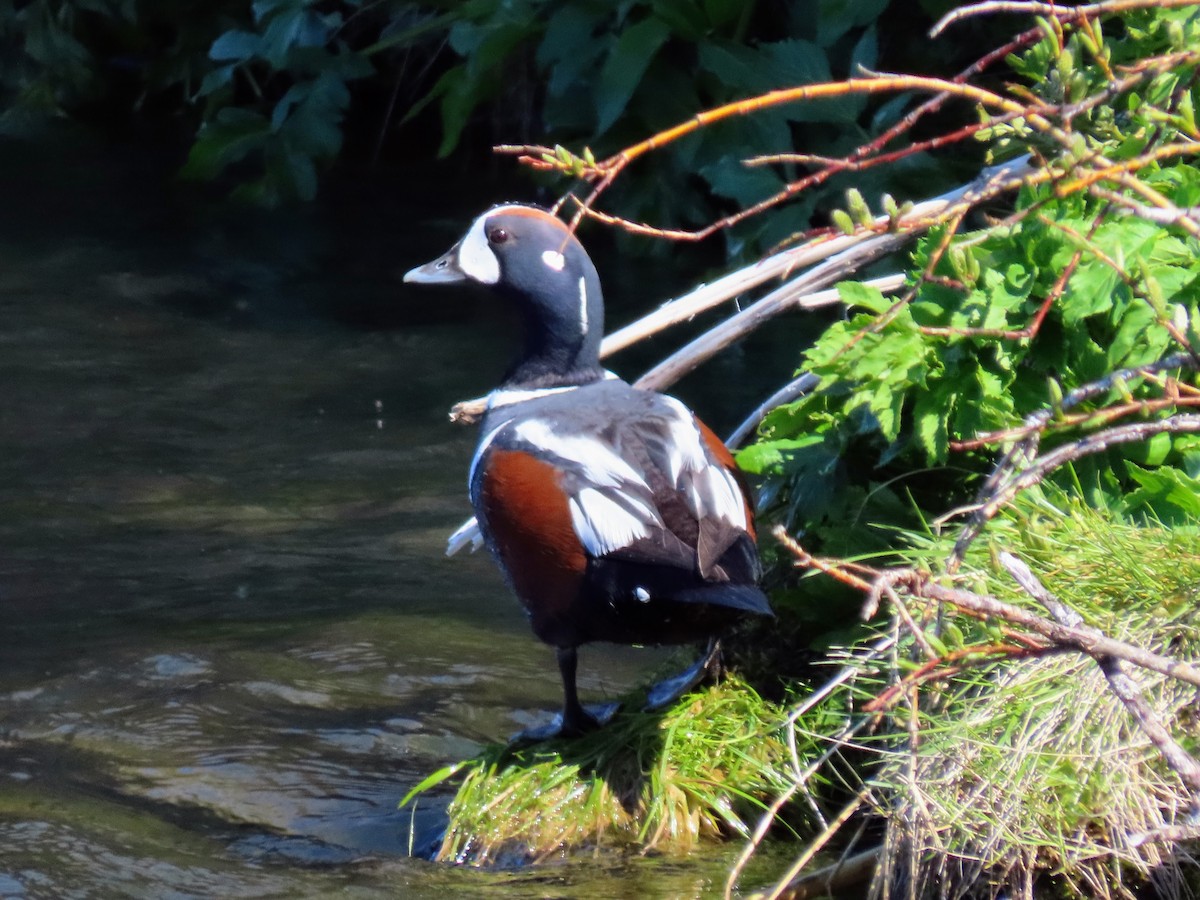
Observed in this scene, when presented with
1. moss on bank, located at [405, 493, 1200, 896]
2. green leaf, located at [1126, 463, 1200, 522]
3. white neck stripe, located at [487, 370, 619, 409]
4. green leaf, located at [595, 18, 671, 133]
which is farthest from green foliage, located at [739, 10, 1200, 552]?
green leaf, located at [595, 18, 671, 133]

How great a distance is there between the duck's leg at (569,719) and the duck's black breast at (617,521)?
0.24ft

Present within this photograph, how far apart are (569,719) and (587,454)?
0.62 m

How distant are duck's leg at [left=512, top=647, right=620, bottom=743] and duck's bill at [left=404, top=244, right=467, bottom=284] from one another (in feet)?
3.83

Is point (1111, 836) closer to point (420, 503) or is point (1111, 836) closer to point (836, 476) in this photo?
point (836, 476)

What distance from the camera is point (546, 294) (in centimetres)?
416

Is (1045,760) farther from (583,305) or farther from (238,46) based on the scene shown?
(238,46)

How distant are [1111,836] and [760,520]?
5.18 feet

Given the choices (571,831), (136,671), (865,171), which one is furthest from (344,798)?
(865,171)

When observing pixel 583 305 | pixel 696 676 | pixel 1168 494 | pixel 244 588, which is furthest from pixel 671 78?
pixel 1168 494

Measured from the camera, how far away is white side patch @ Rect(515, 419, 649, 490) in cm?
350

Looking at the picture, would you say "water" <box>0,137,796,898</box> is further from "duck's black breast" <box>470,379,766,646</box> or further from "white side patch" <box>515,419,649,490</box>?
"white side patch" <box>515,419,649,490</box>

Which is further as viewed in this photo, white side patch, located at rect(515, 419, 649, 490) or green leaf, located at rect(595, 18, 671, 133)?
green leaf, located at rect(595, 18, 671, 133)

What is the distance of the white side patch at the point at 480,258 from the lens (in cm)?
425

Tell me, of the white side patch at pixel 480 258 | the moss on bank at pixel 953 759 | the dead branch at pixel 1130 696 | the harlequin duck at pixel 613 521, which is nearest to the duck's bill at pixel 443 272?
the white side patch at pixel 480 258
